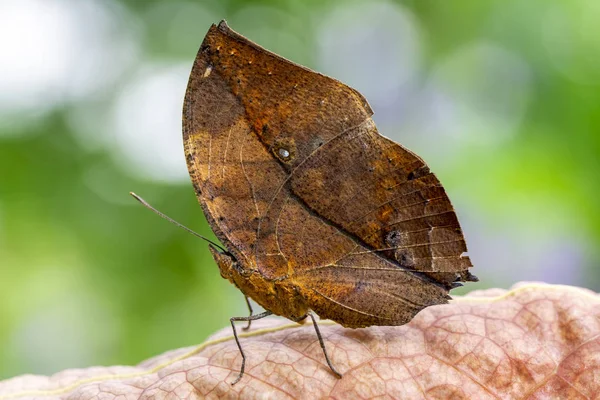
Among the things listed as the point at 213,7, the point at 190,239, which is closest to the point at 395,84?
the point at 213,7

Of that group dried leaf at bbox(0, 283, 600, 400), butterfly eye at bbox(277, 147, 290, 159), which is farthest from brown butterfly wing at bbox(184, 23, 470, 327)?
dried leaf at bbox(0, 283, 600, 400)

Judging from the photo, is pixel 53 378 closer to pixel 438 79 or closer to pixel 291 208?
pixel 291 208

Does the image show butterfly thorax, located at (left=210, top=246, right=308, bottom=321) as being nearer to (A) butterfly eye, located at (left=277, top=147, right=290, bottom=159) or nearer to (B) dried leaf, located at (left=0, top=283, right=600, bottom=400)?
(B) dried leaf, located at (left=0, top=283, right=600, bottom=400)

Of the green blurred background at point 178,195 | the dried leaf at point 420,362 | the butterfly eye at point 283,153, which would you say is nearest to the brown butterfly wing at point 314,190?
the butterfly eye at point 283,153

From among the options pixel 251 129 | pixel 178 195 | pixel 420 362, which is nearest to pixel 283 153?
pixel 251 129

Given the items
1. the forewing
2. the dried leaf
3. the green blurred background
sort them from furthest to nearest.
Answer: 1. the green blurred background
2. the forewing
3. the dried leaf

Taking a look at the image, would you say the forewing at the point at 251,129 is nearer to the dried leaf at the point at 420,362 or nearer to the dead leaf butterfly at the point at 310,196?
the dead leaf butterfly at the point at 310,196

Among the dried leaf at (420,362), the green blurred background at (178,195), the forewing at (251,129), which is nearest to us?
the dried leaf at (420,362)
